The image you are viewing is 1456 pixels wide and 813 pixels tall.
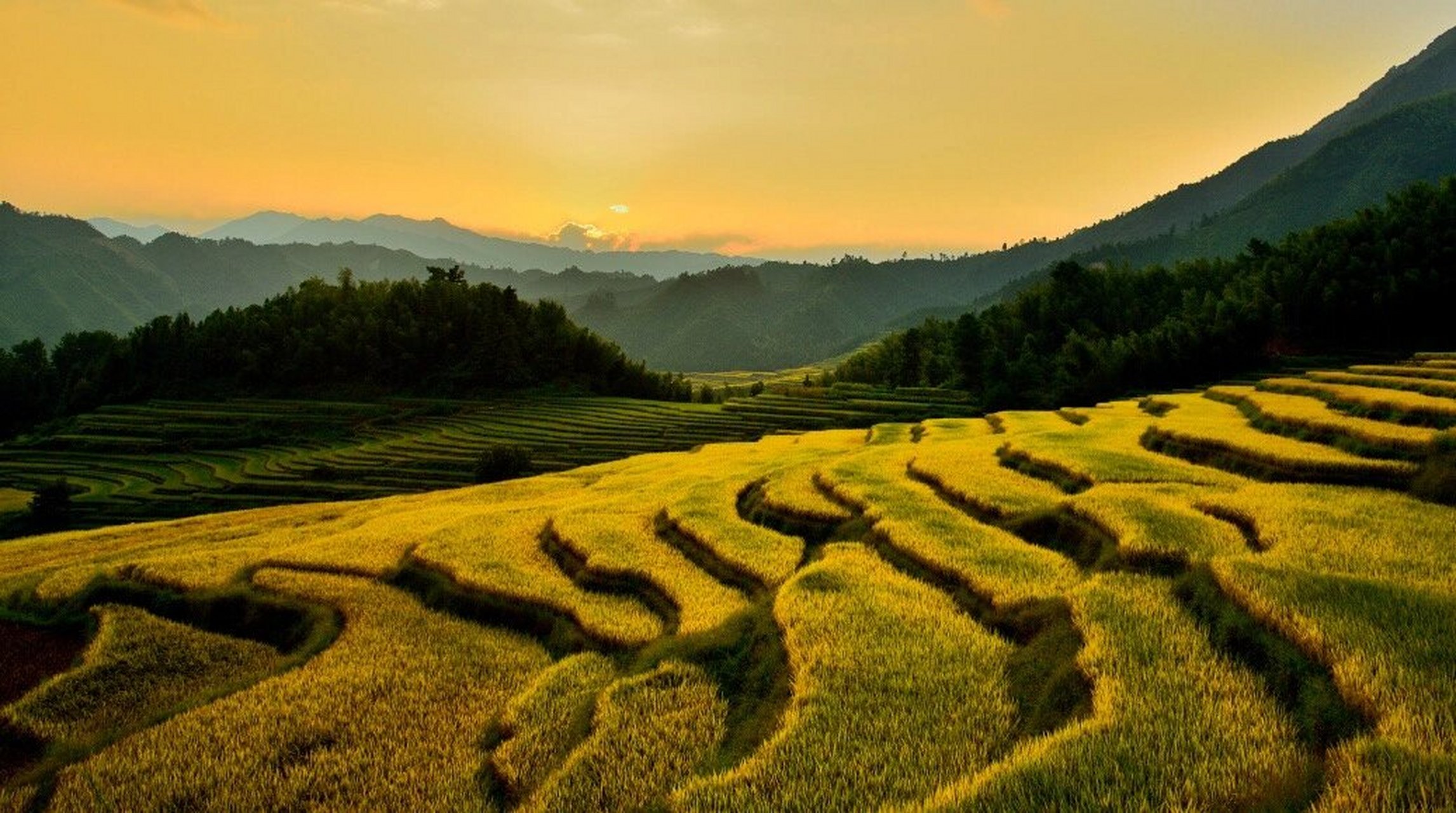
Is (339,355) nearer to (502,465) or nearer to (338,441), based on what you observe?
(338,441)

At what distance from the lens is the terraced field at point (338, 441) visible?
7131cm

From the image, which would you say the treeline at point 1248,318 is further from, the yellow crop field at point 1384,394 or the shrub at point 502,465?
the shrub at point 502,465

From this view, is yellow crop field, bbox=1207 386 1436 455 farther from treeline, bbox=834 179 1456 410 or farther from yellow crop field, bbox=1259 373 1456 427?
treeline, bbox=834 179 1456 410

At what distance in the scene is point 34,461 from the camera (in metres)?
83.4

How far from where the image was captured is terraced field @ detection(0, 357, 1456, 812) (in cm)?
655

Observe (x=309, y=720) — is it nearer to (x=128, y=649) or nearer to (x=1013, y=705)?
(x=128, y=649)

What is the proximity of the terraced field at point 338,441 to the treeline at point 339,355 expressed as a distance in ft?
49.1

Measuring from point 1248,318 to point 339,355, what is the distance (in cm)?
14414

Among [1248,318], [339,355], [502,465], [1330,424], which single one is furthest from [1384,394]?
[339,355]

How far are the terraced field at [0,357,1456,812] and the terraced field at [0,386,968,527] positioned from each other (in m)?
58.5

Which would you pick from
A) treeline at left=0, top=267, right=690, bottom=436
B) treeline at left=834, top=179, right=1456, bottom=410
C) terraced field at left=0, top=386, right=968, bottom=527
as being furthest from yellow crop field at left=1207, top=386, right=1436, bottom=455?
treeline at left=0, top=267, right=690, bottom=436

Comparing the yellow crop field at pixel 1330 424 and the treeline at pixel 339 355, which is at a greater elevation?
the treeline at pixel 339 355

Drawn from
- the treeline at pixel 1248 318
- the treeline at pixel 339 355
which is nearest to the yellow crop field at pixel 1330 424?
the treeline at pixel 1248 318

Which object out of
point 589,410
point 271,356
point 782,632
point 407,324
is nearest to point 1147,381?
point 589,410
